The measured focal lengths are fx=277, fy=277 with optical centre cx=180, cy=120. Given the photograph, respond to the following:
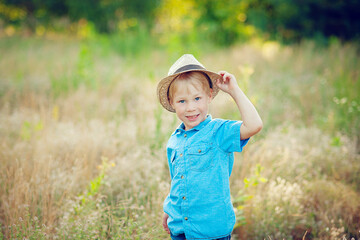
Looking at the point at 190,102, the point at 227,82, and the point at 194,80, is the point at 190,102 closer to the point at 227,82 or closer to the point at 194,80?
the point at 194,80

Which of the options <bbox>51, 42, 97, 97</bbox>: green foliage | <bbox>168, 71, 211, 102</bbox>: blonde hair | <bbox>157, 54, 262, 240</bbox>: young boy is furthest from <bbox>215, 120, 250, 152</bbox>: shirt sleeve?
<bbox>51, 42, 97, 97</bbox>: green foliage

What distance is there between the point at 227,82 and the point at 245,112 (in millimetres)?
252

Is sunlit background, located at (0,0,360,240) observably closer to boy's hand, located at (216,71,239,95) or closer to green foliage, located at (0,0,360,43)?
green foliage, located at (0,0,360,43)

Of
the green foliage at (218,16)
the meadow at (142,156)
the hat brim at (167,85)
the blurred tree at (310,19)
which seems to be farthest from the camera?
the green foliage at (218,16)

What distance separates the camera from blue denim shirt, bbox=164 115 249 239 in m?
1.74

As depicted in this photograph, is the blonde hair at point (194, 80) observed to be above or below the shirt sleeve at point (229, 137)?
above

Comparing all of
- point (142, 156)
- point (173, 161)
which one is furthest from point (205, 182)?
point (142, 156)

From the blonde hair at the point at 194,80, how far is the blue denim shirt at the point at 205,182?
26 cm

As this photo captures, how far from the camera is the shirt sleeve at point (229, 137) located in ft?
5.57

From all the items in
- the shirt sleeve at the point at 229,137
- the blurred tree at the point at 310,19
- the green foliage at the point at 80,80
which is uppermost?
the blurred tree at the point at 310,19

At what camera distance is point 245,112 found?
1.65 m

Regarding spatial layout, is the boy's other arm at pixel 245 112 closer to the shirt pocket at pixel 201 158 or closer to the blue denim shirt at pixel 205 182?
the blue denim shirt at pixel 205 182

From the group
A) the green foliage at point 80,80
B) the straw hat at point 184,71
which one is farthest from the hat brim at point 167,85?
the green foliage at point 80,80

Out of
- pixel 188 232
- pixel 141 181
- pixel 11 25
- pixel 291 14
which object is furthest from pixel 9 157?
pixel 11 25
